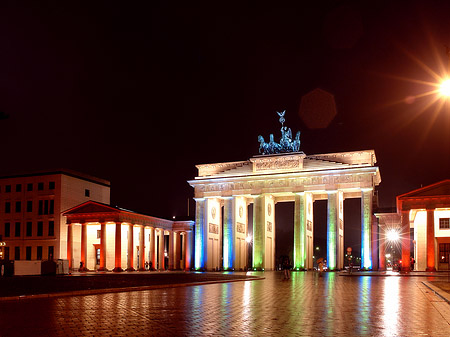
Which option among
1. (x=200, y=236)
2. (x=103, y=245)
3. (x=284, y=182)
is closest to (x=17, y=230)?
(x=103, y=245)

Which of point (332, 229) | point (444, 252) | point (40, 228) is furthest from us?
point (40, 228)

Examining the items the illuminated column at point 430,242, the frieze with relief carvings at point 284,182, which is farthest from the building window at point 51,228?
the illuminated column at point 430,242

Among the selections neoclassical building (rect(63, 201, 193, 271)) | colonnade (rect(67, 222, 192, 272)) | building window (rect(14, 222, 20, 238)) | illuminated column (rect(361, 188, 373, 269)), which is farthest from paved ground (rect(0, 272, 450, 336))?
building window (rect(14, 222, 20, 238))

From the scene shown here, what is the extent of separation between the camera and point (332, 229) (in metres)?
65.9

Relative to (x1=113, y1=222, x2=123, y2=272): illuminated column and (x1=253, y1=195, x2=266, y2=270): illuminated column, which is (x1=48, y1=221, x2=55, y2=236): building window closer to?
(x1=113, y1=222, x2=123, y2=272): illuminated column

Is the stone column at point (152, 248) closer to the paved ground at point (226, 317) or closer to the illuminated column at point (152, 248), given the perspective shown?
the illuminated column at point (152, 248)

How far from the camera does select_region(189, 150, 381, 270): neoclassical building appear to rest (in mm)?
65188

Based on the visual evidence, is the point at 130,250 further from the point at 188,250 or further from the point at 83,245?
the point at 188,250

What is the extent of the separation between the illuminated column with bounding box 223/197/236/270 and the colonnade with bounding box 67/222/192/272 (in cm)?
942

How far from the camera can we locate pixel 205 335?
33.9 ft

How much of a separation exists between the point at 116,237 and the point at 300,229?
75.8 ft

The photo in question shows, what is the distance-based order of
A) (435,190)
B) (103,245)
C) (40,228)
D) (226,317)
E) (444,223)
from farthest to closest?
(40,228), (103,245), (444,223), (435,190), (226,317)

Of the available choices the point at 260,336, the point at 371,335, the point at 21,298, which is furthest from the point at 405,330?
the point at 21,298

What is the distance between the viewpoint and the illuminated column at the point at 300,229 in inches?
2623
